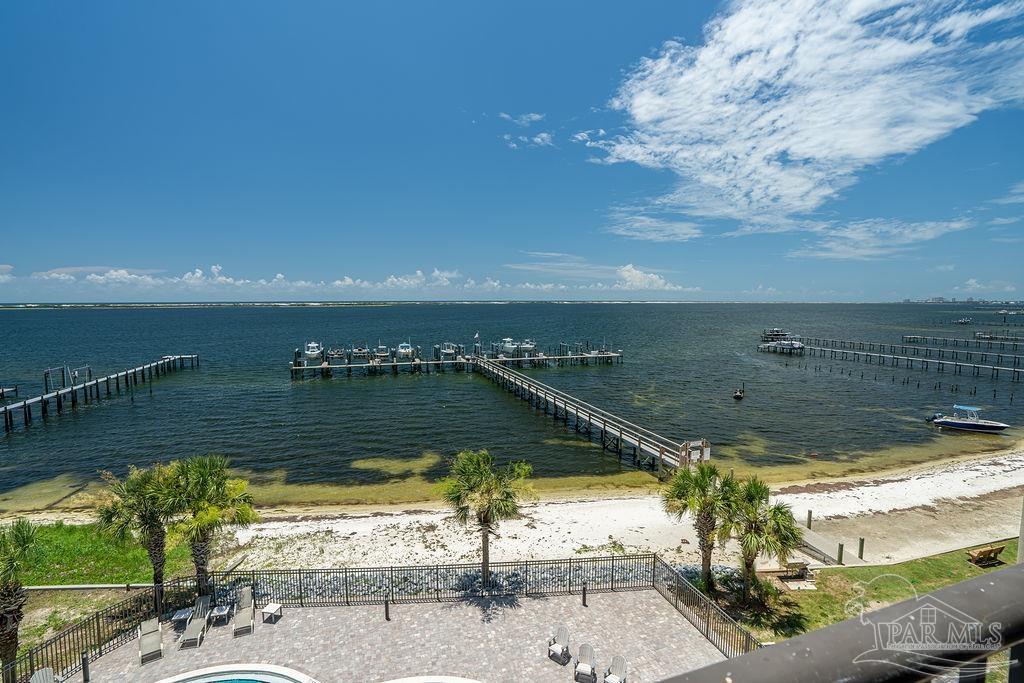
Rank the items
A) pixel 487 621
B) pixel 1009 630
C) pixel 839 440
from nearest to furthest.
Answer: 1. pixel 1009 630
2. pixel 487 621
3. pixel 839 440

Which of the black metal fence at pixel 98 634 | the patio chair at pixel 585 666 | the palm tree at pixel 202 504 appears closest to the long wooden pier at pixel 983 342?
the patio chair at pixel 585 666

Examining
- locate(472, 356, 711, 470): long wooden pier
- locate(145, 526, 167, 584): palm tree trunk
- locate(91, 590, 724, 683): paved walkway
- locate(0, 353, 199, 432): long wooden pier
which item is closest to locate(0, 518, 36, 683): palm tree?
locate(91, 590, 724, 683): paved walkway

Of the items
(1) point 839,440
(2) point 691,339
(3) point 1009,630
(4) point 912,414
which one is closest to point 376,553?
(3) point 1009,630

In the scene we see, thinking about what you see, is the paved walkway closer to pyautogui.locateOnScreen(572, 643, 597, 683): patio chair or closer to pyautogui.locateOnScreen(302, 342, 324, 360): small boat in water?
pyautogui.locateOnScreen(572, 643, 597, 683): patio chair

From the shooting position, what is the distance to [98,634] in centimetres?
1681

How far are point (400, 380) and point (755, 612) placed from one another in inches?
2649

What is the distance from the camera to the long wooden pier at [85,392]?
54.7 meters

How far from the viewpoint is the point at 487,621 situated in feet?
59.7

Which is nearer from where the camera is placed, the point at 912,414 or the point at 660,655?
the point at 660,655

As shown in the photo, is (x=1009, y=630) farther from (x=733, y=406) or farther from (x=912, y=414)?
(x=912, y=414)

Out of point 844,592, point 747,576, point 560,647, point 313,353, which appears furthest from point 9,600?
point 313,353

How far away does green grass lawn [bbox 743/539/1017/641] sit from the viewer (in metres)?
18.6

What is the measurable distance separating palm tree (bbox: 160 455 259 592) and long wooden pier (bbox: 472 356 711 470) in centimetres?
2733
